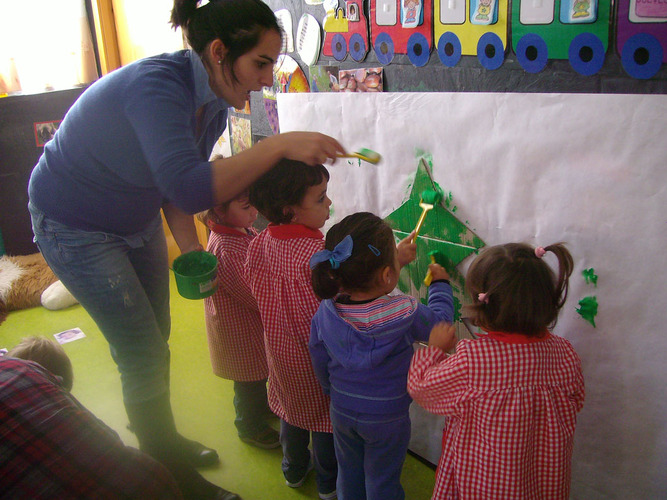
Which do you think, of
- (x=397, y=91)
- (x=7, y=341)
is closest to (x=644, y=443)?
(x=397, y=91)

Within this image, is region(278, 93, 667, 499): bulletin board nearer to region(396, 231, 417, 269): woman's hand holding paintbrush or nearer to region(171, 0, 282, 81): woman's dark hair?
region(396, 231, 417, 269): woman's hand holding paintbrush

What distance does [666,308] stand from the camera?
0.96m

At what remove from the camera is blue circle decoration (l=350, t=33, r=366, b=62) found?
1.42m

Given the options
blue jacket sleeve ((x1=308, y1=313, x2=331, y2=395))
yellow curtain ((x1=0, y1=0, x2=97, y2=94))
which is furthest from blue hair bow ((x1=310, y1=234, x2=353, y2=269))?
yellow curtain ((x1=0, y1=0, x2=97, y2=94))

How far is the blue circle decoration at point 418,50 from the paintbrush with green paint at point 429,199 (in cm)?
29

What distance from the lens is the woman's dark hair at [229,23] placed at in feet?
3.48

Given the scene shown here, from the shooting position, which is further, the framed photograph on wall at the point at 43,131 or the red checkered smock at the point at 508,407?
the framed photograph on wall at the point at 43,131

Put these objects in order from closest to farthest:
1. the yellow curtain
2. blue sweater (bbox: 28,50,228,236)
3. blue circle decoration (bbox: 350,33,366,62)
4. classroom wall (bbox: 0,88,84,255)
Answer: blue sweater (bbox: 28,50,228,236)
blue circle decoration (bbox: 350,33,366,62)
classroom wall (bbox: 0,88,84,255)
the yellow curtain

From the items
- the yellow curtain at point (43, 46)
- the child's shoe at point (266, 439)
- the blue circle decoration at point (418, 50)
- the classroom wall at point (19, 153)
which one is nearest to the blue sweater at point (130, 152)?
the blue circle decoration at point (418, 50)

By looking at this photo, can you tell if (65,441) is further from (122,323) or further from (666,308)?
(666,308)

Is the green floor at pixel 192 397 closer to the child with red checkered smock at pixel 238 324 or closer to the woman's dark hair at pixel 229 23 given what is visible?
the child with red checkered smock at pixel 238 324

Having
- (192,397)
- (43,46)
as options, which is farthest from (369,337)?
(43,46)

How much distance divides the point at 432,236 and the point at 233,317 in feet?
2.01

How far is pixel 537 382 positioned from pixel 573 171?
38 centimetres
